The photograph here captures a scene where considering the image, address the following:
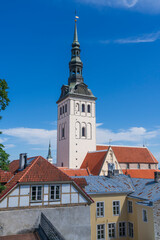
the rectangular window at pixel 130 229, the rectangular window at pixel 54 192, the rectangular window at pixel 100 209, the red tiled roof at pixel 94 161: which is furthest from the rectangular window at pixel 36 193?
the red tiled roof at pixel 94 161

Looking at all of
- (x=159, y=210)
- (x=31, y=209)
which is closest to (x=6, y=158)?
(x=31, y=209)

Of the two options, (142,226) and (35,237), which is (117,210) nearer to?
(142,226)

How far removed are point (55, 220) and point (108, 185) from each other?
8.40 metres

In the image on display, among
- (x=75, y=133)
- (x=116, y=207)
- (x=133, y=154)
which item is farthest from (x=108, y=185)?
(x=133, y=154)

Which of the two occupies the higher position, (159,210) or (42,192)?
(42,192)

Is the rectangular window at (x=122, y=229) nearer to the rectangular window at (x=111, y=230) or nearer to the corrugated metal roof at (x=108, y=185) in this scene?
the rectangular window at (x=111, y=230)

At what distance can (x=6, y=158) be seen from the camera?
52.0ft

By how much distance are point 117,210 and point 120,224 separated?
56.6 inches

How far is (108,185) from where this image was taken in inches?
982

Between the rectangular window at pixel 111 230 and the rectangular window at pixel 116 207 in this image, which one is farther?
the rectangular window at pixel 116 207

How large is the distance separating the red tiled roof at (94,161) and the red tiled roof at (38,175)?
84.2 feet

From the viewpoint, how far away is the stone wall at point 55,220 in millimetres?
16703

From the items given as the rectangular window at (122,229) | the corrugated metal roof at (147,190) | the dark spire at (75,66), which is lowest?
the rectangular window at (122,229)

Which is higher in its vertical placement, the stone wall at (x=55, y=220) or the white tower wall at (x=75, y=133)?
the white tower wall at (x=75, y=133)
